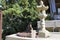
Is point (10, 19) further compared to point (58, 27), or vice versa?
point (10, 19)

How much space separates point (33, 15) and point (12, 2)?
2.52 m

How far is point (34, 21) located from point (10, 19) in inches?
91.3

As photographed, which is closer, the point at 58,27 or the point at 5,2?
the point at 58,27

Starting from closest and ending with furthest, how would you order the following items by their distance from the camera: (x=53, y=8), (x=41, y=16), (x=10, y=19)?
(x=41, y=16), (x=10, y=19), (x=53, y=8)

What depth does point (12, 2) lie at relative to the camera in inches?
821

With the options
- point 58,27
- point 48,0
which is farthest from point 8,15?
point 48,0

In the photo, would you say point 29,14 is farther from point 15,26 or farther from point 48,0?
point 48,0

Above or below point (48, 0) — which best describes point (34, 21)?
below

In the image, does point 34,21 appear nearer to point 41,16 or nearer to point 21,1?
point 21,1

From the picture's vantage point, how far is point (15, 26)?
1953 cm

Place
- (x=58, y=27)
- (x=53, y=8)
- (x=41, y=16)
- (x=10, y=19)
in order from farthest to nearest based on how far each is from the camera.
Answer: (x=53, y=8), (x=10, y=19), (x=58, y=27), (x=41, y=16)

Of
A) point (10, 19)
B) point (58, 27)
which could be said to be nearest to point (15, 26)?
point (10, 19)

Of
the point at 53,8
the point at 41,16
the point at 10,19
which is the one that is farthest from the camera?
the point at 53,8

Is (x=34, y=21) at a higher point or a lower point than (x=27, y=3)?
lower
